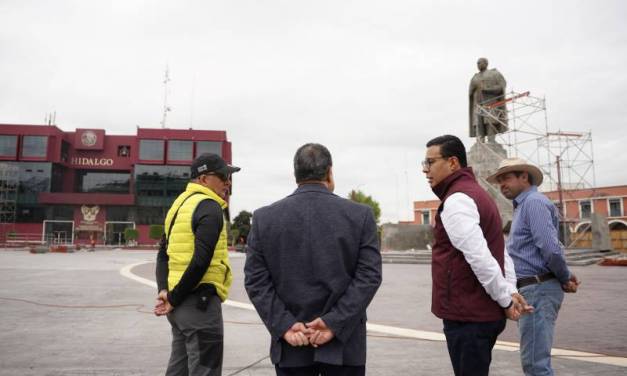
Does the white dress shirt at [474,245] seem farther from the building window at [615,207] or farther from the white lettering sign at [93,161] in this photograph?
the white lettering sign at [93,161]

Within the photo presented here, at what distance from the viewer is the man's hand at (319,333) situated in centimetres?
204

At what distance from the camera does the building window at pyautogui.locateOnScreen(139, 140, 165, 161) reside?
5425 cm

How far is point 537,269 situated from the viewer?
303cm

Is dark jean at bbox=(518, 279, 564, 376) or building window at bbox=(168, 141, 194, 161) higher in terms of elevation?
building window at bbox=(168, 141, 194, 161)

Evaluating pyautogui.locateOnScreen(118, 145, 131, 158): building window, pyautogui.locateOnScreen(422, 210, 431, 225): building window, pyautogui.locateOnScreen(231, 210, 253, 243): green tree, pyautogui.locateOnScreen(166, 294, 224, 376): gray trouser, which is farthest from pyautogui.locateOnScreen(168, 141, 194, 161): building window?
pyautogui.locateOnScreen(166, 294, 224, 376): gray trouser

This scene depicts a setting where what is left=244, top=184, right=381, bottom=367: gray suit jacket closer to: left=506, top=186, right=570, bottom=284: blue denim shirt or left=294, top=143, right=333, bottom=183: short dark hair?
left=294, top=143, right=333, bottom=183: short dark hair

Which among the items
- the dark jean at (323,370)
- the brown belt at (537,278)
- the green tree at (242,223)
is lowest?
the dark jean at (323,370)

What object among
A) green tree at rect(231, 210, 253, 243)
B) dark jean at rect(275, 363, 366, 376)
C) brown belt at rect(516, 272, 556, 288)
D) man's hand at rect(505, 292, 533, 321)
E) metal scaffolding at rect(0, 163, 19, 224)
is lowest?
dark jean at rect(275, 363, 366, 376)

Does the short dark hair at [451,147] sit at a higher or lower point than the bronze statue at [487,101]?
lower

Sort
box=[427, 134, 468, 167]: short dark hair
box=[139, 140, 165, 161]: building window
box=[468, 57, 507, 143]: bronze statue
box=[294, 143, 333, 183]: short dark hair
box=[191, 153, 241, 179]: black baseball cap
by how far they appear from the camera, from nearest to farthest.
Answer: box=[294, 143, 333, 183]: short dark hair
box=[427, 134, 468, 167]: short dark hair
box=[191, 153, 241, 179]: black baseball cap
box=[468, 57, 507, 143]: bronze statue
box=[139, 140, 165, 161]: building window

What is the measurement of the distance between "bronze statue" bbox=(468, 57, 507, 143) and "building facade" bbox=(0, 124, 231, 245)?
37.2m

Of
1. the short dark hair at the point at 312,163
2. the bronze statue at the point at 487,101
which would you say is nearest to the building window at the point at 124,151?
the bronze statue at the point at 487,101

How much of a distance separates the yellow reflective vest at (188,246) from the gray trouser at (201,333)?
13 centimetres

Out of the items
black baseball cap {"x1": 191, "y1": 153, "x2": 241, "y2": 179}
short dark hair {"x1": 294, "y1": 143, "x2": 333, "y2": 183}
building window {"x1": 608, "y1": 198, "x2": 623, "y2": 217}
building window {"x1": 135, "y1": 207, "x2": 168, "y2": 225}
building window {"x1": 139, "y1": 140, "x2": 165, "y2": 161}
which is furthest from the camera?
building window {"x1": 139, "y1": 140, "x2": 165, "y2": 161}
